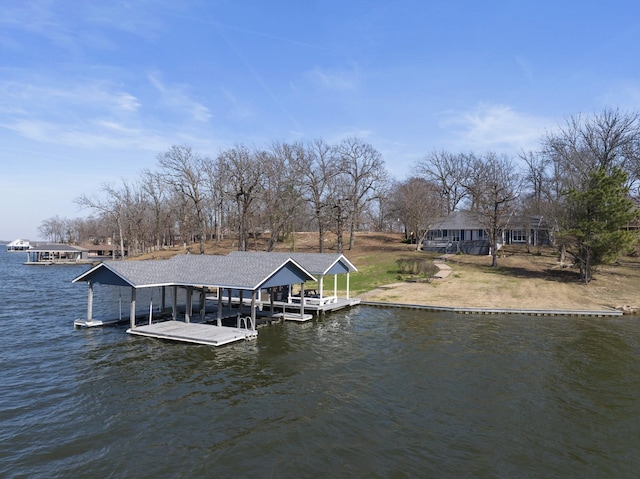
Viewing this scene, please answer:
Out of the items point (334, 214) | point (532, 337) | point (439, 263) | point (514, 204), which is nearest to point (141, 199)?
point (334, 214)

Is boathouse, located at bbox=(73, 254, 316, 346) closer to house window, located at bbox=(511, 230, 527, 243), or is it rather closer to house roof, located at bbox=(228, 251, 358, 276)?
Result: house roof, located at bbox=(228, 251, 358, 276)

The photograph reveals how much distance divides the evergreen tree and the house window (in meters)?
26.5

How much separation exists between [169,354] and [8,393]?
6206 mm

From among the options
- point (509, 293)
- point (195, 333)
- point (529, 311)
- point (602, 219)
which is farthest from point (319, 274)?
point (602, 219)

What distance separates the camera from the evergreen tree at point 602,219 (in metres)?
35.3

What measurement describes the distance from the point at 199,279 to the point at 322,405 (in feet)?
41.2

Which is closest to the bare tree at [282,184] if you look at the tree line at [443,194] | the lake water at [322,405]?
the tree line at [443,194]

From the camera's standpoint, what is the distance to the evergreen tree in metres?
35.3

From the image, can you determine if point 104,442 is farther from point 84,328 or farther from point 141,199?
point 141,199

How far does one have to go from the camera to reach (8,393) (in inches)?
582

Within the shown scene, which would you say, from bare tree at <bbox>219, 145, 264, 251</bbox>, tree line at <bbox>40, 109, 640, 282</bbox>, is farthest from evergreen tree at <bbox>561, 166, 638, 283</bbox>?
bare tree at <bbox>219, 145, 264, 251</bbox>

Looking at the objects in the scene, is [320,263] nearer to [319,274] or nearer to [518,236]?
[319,274]

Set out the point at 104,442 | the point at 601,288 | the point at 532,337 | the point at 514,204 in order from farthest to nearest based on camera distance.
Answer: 1. the point at 514,204
2. the point at 601,288
3. the point at 532,337
4. the point at 104,442

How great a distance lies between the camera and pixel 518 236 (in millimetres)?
63812
